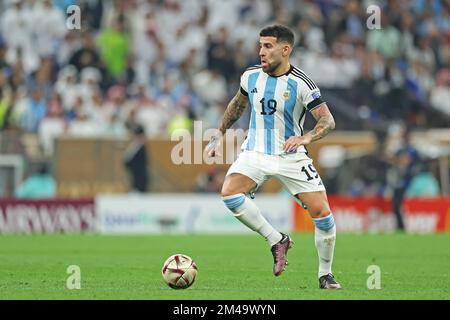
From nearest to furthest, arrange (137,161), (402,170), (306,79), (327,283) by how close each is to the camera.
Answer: (327,283) < (306,79) < (137,161) < (402,170)

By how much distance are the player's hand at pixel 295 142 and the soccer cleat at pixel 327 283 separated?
140 cm

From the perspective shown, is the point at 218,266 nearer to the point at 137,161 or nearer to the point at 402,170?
the point at 137,161

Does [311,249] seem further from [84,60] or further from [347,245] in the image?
[84,60]

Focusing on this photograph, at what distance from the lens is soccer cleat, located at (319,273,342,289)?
1212cm

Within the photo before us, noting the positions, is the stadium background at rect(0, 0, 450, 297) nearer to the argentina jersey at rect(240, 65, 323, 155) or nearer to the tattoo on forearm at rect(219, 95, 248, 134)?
the tattoo on forearm at rect(219, 95, 248, 134)

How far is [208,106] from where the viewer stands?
27812mm

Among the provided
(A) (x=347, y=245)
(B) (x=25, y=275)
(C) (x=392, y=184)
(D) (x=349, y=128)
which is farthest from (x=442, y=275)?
(D) (x=349, y=128)

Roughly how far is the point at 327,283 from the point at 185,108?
1523 cm

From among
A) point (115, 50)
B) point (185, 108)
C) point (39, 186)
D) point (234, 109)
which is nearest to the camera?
point (234, 109)

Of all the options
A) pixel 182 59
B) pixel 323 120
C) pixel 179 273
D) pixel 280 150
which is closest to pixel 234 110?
pixel 280 150

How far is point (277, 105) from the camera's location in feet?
40.4

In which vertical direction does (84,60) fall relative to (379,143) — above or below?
above

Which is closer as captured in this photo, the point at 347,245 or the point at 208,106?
the point at 347,245

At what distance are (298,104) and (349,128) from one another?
16.7 meters
